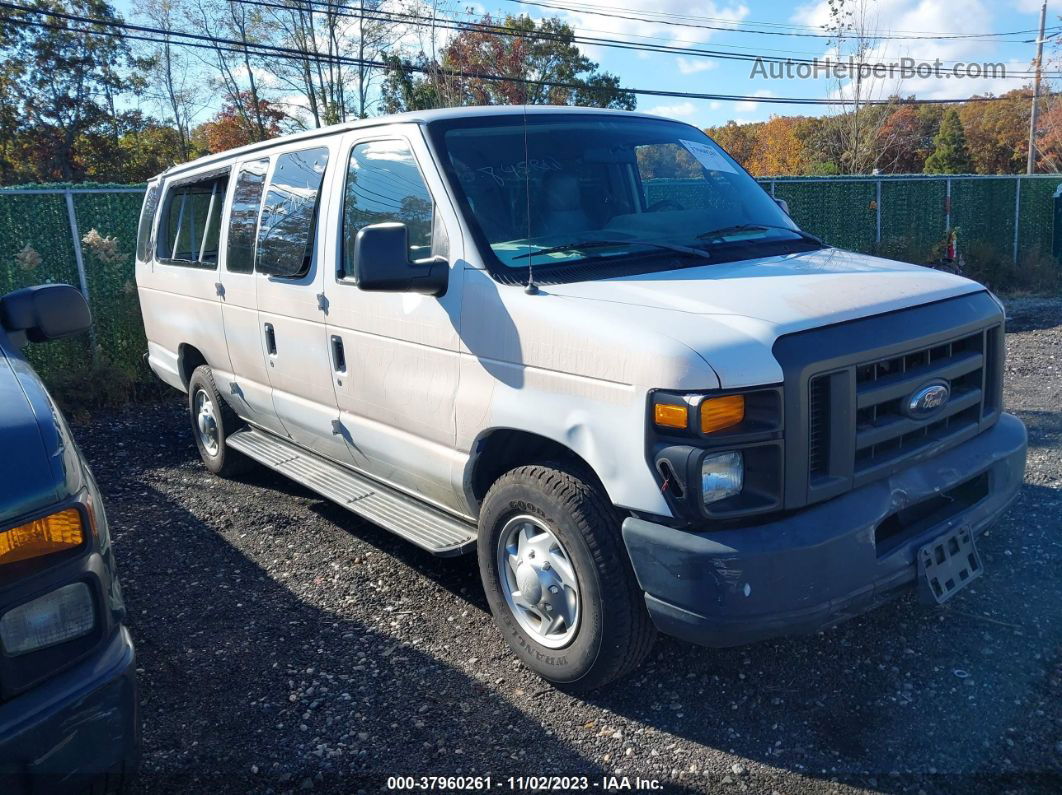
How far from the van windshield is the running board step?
1.18m

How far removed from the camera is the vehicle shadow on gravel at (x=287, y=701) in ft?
9.72

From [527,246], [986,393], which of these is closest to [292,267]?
[527,246]

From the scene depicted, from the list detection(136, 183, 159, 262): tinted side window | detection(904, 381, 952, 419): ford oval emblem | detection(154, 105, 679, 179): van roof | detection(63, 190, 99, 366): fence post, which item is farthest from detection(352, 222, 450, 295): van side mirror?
detection(63, 190, 99, 366): fence post

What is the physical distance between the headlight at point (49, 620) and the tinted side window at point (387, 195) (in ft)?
6.41

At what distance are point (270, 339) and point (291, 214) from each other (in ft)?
2.45

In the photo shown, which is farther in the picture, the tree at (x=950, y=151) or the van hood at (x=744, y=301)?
the tree at (x=950, y=151)

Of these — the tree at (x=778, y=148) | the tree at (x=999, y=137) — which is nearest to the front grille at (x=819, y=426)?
the tree at (x=778, y=148)

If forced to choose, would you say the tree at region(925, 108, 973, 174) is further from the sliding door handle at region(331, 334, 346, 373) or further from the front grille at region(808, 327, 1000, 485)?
the sliding door handle at region(331, 334, 346, 373)

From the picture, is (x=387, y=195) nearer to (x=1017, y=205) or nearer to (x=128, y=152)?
(x=1017, y=205)

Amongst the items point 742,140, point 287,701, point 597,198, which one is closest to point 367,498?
point 287,701

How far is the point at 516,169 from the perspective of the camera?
380 centimetres

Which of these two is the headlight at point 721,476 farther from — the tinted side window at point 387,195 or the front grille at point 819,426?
the tinted side window at point 387,195

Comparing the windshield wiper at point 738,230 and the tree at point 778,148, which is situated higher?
the tree at point 778,148

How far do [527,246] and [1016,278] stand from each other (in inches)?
559
